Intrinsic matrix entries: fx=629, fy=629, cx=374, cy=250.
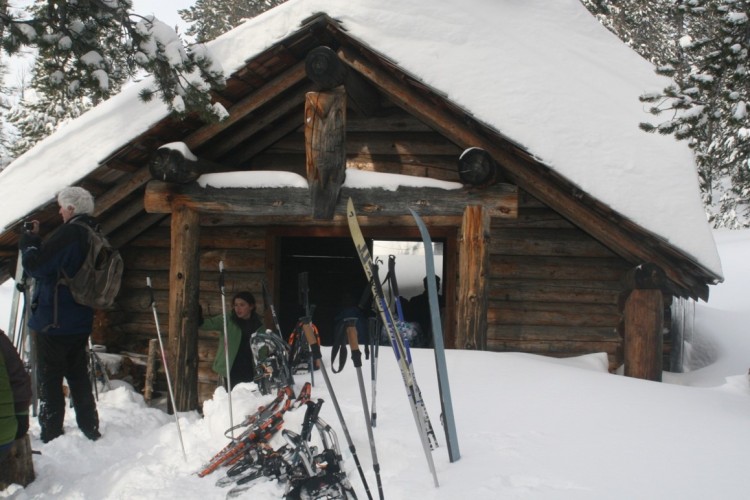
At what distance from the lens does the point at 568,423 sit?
3877mm

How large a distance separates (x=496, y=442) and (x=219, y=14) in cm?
2254

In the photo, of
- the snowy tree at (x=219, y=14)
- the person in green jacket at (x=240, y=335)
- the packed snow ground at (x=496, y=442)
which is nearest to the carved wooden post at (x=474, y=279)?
the packed snow ground at (x=496, y=442)

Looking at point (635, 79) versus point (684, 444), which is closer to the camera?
point (684, 444)

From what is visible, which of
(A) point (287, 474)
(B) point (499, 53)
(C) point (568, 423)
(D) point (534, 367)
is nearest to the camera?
(A) point (287, 474)

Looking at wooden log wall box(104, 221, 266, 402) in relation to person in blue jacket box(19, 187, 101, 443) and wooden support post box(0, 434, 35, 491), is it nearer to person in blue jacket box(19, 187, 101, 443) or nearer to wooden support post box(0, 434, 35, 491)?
person in blue jacket box(19, 187, 101, 443)

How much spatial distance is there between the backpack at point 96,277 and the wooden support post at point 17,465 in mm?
1087

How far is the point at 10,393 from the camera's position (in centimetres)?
308

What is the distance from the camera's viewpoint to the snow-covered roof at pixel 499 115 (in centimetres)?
573

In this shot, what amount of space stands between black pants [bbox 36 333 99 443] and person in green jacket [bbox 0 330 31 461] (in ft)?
3.68

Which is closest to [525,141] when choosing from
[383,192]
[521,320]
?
[383,192]

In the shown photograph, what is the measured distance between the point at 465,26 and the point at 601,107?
6.34 feet

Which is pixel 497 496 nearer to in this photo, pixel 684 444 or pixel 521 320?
pixel 684 444

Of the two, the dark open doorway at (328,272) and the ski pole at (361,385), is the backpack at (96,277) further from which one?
the dark open doorway at (328,272)

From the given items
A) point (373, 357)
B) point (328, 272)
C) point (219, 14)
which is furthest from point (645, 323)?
point (219, 14)
